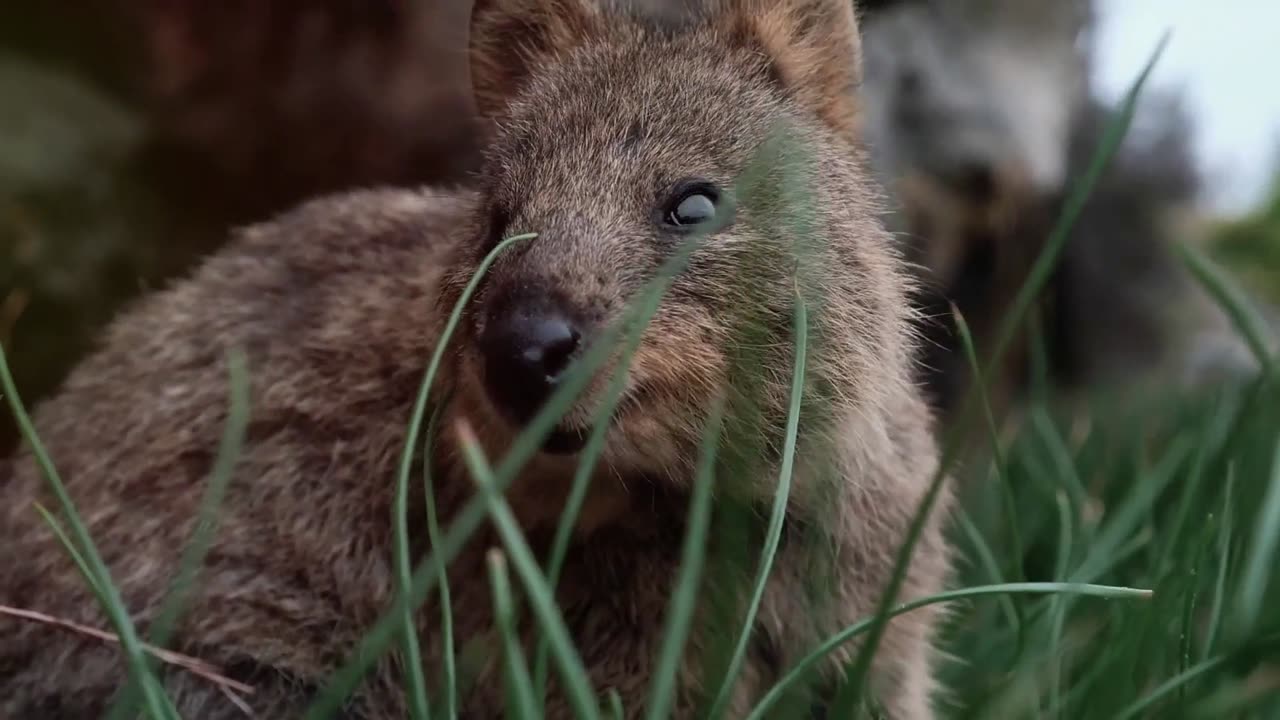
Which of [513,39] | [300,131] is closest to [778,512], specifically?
[513,39]

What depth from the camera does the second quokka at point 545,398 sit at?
7.07 feet

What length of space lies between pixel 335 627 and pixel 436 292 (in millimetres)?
877

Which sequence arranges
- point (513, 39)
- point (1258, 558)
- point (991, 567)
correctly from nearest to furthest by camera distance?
1. point (1258, 558)
2. point (513, 39)
3. point (991, 567)

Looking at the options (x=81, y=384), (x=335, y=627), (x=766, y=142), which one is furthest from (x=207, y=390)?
(x=766, y=142)

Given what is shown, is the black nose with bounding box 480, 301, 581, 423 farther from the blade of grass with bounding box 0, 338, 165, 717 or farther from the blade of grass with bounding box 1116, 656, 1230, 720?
the blade of grass with bounding box 1116, 656, 1230, 720

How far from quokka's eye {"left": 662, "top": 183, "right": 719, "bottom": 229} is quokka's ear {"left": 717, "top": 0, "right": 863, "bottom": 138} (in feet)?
1.62

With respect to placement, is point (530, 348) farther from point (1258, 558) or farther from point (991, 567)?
point (991, 567)

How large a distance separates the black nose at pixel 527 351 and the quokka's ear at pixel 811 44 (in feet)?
3.39

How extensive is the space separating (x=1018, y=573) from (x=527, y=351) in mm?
1573

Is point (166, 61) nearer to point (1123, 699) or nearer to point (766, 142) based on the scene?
point (766, 142)

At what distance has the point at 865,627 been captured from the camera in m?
1.79


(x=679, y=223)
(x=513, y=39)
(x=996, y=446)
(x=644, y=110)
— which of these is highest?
(x=513, y=39)

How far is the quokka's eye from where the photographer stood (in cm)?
228

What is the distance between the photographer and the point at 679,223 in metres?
A: 2.29
